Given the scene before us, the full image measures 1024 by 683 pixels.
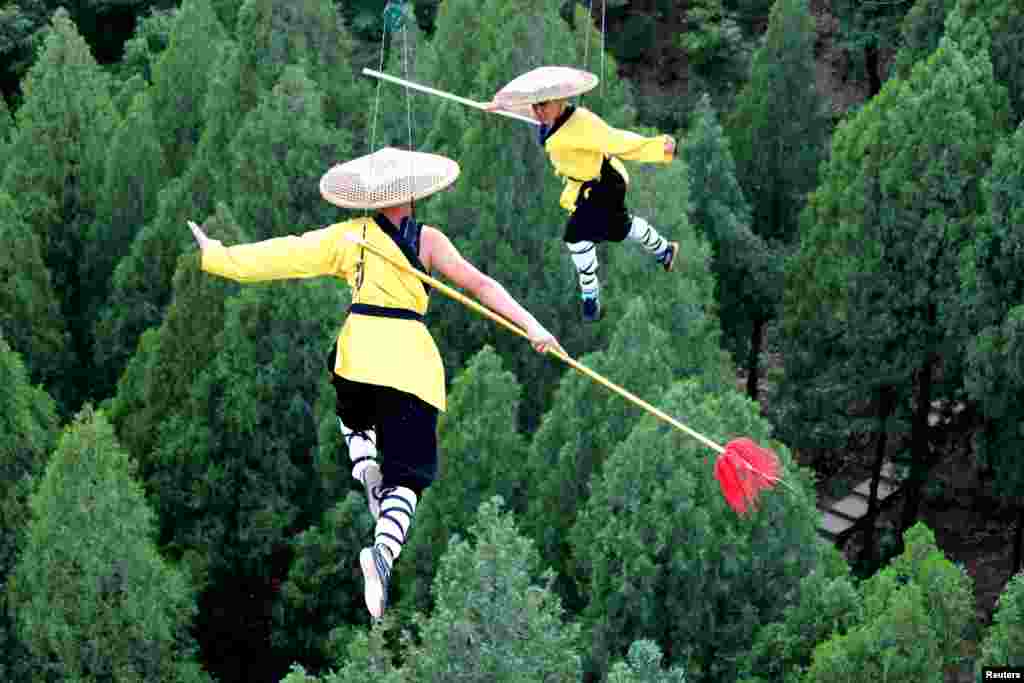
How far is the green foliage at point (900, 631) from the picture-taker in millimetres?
16109

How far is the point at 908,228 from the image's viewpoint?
25.9 meters

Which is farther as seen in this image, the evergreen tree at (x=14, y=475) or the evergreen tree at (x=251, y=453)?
the evergreen tree at (x=251, y=453)

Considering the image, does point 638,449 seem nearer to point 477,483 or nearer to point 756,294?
point 477,483

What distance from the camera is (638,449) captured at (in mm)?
17406

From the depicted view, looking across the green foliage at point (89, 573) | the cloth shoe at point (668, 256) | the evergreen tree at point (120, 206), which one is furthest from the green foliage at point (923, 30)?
the cloth shoe at point (668, 256)

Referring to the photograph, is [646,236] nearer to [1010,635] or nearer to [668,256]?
[668,256]

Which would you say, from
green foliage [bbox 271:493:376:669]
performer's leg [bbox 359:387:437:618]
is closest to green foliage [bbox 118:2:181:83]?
green foliage [bbox 271:493:376:669]

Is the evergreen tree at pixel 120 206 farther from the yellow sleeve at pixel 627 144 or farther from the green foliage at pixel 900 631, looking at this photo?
the yellow sleeve at pixel 627 144

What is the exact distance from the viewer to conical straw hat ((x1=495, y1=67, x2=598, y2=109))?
10867 mm

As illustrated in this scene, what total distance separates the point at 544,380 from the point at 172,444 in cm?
572

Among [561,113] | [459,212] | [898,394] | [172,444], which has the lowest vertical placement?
[898,394]

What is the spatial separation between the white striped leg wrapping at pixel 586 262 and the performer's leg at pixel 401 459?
2.83 metres

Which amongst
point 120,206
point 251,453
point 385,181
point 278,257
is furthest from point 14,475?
point 385,181

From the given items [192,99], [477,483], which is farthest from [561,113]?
[192,99]
